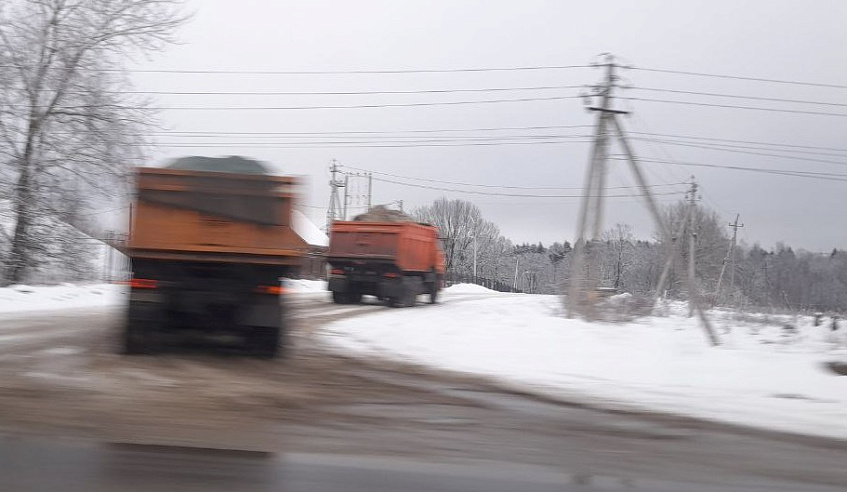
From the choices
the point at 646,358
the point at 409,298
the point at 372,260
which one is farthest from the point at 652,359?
the point at 409,298

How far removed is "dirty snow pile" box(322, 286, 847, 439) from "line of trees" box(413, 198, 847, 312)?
2261 millimetres

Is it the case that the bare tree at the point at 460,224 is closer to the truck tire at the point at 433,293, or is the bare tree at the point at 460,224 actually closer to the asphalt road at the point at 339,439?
the truck tire at the point at 433,293

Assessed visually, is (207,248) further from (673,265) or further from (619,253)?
(619,253)

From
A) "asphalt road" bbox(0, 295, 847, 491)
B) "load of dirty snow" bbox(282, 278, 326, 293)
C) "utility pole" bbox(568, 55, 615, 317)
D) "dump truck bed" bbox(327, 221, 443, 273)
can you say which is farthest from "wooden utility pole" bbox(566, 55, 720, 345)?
"load of dirty snow" bbox(282, 278, 326, 293)

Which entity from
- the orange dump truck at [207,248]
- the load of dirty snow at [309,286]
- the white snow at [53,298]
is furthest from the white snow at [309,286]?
the orange dump truck at [207,248]

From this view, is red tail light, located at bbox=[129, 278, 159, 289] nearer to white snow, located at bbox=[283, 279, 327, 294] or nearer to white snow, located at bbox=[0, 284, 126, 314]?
white snow, located at bbox=[0, 284, 126, 314]

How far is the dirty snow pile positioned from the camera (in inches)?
363

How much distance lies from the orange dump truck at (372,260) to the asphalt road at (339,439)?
15740 millimetres

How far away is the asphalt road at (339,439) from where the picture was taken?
541 centimetres

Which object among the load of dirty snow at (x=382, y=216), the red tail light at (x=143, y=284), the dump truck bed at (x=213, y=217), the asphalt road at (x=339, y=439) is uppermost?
the load of dirty snow at (x=382, y=216)

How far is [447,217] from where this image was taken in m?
100

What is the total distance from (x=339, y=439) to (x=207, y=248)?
5336 mm

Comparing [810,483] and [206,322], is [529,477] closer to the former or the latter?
[810,483]

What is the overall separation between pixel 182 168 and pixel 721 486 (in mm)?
9511
